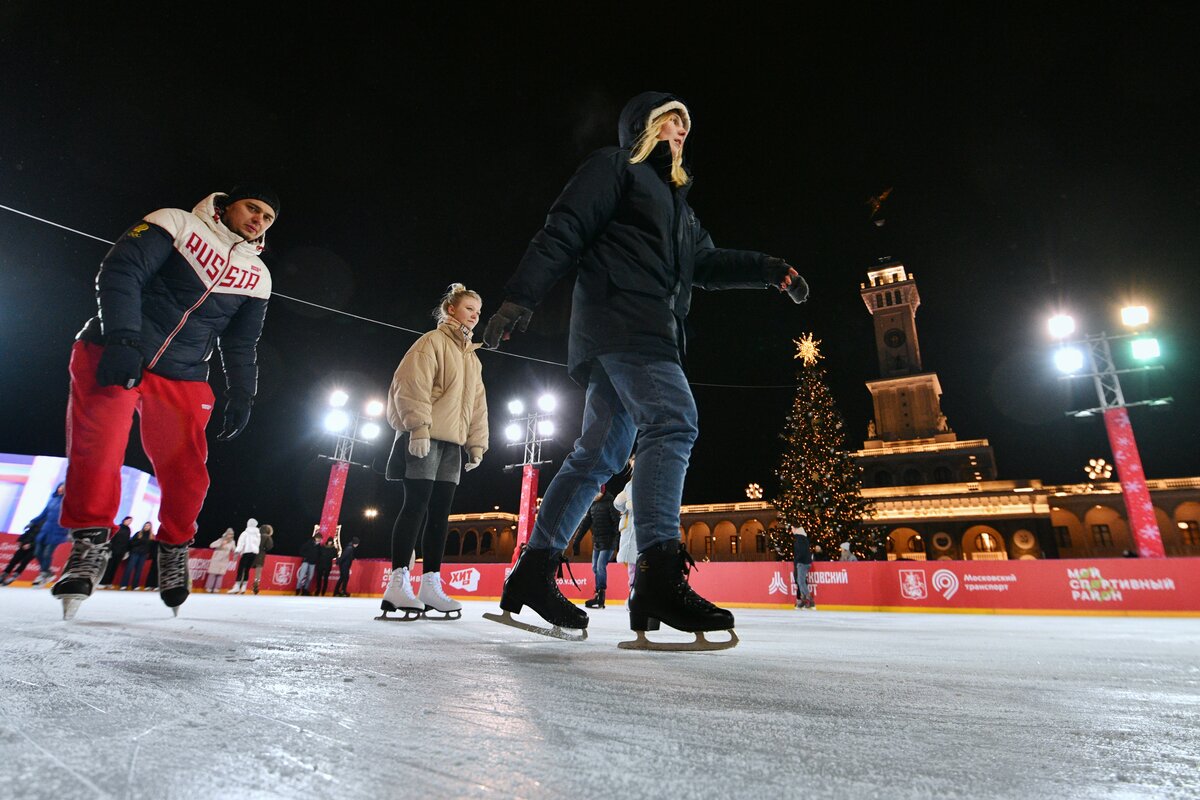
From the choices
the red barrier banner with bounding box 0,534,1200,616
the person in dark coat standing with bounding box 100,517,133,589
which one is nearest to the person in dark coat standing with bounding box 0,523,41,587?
the person in dark coat standing with bounding box 100,517,133,589

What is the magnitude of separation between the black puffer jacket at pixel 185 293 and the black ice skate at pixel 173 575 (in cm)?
87

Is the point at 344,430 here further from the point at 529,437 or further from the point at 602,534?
the point at 602,534

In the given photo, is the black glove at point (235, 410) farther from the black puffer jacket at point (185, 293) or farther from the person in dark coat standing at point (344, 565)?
the person in dark coat standing at point (344, 565)

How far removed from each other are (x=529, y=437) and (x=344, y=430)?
6764 millimetres

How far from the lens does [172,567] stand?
270 cm

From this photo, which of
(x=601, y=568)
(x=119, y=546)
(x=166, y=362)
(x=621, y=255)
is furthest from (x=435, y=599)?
(x=119, y=546)

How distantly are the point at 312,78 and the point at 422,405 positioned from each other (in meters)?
13.3

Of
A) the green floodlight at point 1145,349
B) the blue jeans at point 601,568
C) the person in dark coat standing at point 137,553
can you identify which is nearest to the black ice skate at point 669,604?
the blue jeans at point 601,568

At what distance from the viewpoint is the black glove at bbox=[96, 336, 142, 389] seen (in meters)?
2.24

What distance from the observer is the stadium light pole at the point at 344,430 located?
18.8 metres

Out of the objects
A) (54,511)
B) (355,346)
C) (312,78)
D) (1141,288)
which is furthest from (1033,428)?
(54,511)

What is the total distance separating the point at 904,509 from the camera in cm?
3966

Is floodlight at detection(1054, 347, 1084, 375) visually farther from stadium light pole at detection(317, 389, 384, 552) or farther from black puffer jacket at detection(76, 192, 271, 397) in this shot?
stadium light pole at detection(317, 389, 384, 552)

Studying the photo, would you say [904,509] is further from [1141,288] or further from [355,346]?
[355,346]
